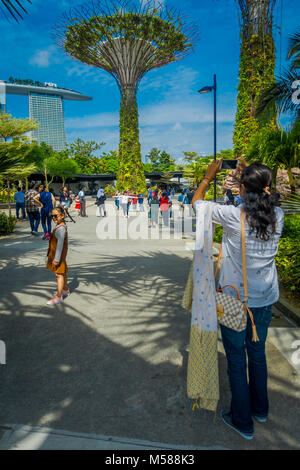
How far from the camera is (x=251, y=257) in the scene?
2168 millimetres

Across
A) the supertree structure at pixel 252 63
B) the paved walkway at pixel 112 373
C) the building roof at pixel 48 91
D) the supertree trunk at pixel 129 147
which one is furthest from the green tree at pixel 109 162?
the building roof at pixel 48 91

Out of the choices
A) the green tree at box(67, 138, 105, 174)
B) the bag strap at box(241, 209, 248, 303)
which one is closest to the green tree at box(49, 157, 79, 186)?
the green tree at box(67, 138, 105, 174)

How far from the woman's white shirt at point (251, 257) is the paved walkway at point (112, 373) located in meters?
1.00

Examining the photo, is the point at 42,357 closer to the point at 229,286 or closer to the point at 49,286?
the point at 229,286

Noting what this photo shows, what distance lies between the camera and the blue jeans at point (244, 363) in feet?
7.18

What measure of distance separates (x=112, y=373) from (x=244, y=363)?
54.8 inches

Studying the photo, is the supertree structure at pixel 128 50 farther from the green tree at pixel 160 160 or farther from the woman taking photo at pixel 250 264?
the green tree at pixel 160 160

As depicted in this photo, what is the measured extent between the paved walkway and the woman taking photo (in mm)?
351

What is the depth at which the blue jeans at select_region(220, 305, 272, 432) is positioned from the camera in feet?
7.18

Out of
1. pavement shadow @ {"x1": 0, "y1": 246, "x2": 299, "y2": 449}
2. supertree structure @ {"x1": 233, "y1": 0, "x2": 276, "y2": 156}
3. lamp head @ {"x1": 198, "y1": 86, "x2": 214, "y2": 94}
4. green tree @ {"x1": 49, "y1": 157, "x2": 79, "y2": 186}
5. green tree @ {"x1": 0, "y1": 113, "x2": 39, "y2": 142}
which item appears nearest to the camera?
pavement shadow @ {"x1": 0, "y1": 246, "x2": 299, "y2": 449}

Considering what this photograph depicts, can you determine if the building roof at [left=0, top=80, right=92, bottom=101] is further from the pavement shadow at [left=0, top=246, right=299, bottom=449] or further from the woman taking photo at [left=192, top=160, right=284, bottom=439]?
the woman taking photo at [left=192, top=160, right=284, bottom=439]

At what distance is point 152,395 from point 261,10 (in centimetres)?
1758

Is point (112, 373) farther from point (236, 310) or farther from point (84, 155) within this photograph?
point (84, 155)

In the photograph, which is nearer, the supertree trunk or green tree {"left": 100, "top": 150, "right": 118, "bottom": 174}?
the supertree trunk
